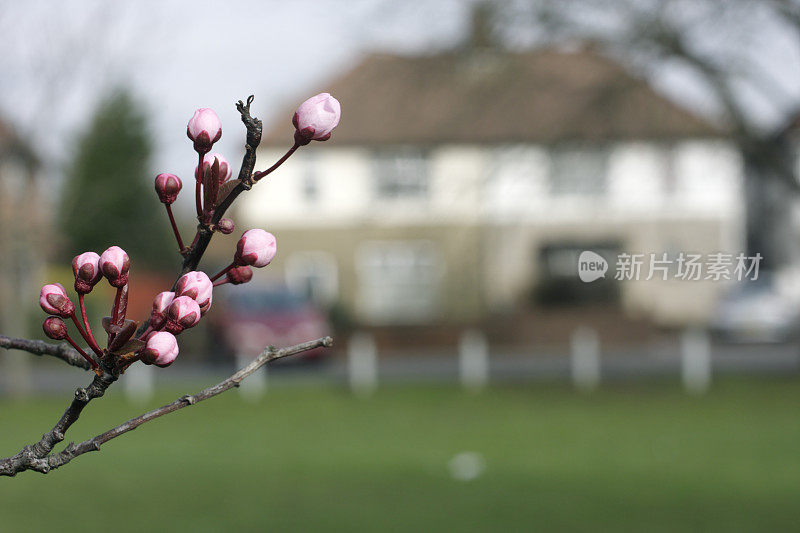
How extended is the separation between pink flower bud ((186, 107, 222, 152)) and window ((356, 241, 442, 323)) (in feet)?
101

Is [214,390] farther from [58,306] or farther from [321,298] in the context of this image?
[321,298]

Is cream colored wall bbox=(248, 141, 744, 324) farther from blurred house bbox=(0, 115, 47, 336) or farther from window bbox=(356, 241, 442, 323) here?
blurred house bbox=(0, 115, 47, 336)

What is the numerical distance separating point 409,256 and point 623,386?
49.7 ft

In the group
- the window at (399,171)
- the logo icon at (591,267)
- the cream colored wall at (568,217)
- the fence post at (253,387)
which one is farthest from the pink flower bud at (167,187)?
the window at (399,171)

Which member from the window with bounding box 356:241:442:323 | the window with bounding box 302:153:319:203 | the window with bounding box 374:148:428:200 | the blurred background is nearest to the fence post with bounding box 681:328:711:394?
the blurred background

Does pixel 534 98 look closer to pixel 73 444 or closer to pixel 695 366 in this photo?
pixel 695 366

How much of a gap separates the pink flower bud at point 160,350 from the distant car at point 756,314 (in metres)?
24.8

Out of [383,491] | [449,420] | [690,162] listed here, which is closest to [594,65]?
[690,162]

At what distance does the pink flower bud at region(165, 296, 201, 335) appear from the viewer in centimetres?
98

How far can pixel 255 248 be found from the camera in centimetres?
106

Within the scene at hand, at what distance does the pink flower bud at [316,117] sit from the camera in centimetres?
96

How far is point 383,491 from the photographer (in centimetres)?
930

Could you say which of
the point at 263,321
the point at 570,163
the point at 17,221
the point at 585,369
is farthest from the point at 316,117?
the point at 263,321

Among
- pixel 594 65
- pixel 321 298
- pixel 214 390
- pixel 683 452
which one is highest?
pixel 594 65
